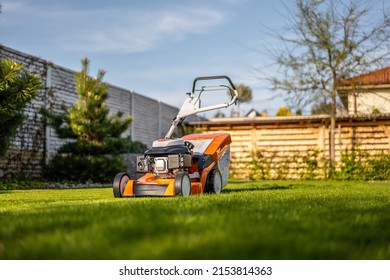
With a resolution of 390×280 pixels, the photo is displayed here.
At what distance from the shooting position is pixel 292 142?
2048cm

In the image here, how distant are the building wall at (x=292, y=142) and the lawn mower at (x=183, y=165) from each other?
10.8 meters

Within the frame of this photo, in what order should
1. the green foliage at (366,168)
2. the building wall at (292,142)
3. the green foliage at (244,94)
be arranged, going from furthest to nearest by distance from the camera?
1. the green foliage at (244,94)
2. the building wall at (292,142)
3. the green foliage at (366,168)

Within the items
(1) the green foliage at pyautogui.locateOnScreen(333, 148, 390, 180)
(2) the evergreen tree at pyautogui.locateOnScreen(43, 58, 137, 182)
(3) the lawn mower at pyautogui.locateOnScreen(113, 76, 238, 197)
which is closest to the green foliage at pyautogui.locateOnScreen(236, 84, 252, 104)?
(1) the green foliage at pyautogui.locateOnScreen(333, 148, 390, 180)

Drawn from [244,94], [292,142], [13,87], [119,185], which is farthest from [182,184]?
[244,94]

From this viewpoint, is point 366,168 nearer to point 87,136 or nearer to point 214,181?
point 87,136

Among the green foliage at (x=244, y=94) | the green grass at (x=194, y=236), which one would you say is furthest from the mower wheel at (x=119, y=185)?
the green foliage at (x=244, y=94)

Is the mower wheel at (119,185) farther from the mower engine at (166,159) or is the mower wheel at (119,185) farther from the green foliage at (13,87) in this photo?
the green foliage at (13,87)

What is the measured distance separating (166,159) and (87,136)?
8.00 m

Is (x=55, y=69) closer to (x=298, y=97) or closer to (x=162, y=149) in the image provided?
(x=298, y=97)

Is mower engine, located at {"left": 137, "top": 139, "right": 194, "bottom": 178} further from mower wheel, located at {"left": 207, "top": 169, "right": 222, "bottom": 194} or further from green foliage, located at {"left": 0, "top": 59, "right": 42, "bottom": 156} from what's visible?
green foliage, located at {"left": 0, "top": 59, "right": 42, "bottom": 156}

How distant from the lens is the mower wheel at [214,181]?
9.29m
